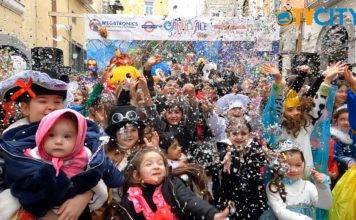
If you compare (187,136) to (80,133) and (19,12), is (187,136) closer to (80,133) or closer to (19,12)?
(80,133)

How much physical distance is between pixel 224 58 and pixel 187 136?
8.82 metres

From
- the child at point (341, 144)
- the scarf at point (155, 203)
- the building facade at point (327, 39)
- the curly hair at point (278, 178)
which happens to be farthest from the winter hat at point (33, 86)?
the building facade at point (327, 39)

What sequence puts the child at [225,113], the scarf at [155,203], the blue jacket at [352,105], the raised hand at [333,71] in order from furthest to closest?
the child at [225,113] < the raised hand at [333,71] < the blue jacket at [352,105] < the scarf at [155,203]

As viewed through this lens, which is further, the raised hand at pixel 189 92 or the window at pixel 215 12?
the window at pixel 215 12

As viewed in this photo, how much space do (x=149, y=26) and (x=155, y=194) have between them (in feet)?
34.5

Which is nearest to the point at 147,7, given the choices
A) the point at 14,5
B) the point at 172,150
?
the point at 14,5

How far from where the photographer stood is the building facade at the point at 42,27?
39.9ft

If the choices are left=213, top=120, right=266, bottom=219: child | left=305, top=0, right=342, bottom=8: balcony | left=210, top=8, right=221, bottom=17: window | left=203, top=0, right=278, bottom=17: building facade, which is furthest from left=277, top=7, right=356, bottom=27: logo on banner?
left=210, top=8, right=221, bottom=17: window

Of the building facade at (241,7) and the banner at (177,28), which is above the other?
the building facade at (241,7)

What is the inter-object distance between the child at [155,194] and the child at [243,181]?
0.76m

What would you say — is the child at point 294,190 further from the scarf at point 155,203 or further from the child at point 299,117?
the scarf at point 155,203

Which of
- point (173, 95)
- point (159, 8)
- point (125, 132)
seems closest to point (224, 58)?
point (173, 95)

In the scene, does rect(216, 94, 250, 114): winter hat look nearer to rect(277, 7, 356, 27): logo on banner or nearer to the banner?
rect(277, 7, 356, 27): logo on banner

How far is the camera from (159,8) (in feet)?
163
